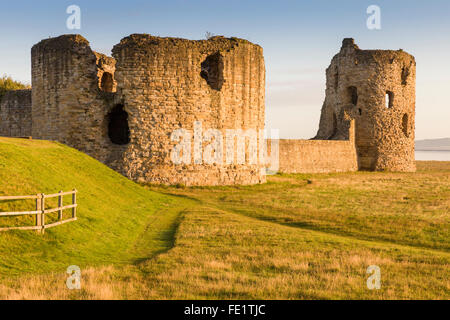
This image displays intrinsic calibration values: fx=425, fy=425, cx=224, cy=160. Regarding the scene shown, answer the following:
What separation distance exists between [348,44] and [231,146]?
70.9 feet

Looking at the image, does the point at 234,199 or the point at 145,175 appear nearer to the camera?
the point at 234,199

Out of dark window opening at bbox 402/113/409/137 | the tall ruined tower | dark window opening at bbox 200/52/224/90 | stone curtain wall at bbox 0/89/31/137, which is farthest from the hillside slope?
dark window opening at bbox 402/113/409/137

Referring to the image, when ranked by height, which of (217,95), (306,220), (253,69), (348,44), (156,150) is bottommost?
(306,220)

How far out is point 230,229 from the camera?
11.8 m

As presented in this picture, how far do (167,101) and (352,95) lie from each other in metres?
24.5

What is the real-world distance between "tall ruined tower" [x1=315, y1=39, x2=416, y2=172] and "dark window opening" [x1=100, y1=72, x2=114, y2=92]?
21.6m

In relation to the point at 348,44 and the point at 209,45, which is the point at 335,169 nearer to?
the point at 348,44

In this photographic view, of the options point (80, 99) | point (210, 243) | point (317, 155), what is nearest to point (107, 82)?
point (80, 99)

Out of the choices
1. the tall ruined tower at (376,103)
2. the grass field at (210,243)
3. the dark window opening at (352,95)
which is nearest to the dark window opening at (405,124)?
the tall ruined tower at (376,103)

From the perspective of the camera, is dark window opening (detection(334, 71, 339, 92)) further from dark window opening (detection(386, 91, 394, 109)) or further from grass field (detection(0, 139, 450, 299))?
grass field (detection(0, 139, 450, 299))

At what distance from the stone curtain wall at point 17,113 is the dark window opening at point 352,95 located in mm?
27389

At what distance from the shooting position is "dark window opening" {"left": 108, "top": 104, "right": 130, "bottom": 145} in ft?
80.3

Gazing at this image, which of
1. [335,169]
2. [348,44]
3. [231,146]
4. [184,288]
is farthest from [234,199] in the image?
[348,44]

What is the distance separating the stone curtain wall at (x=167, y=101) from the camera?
21500 mm
